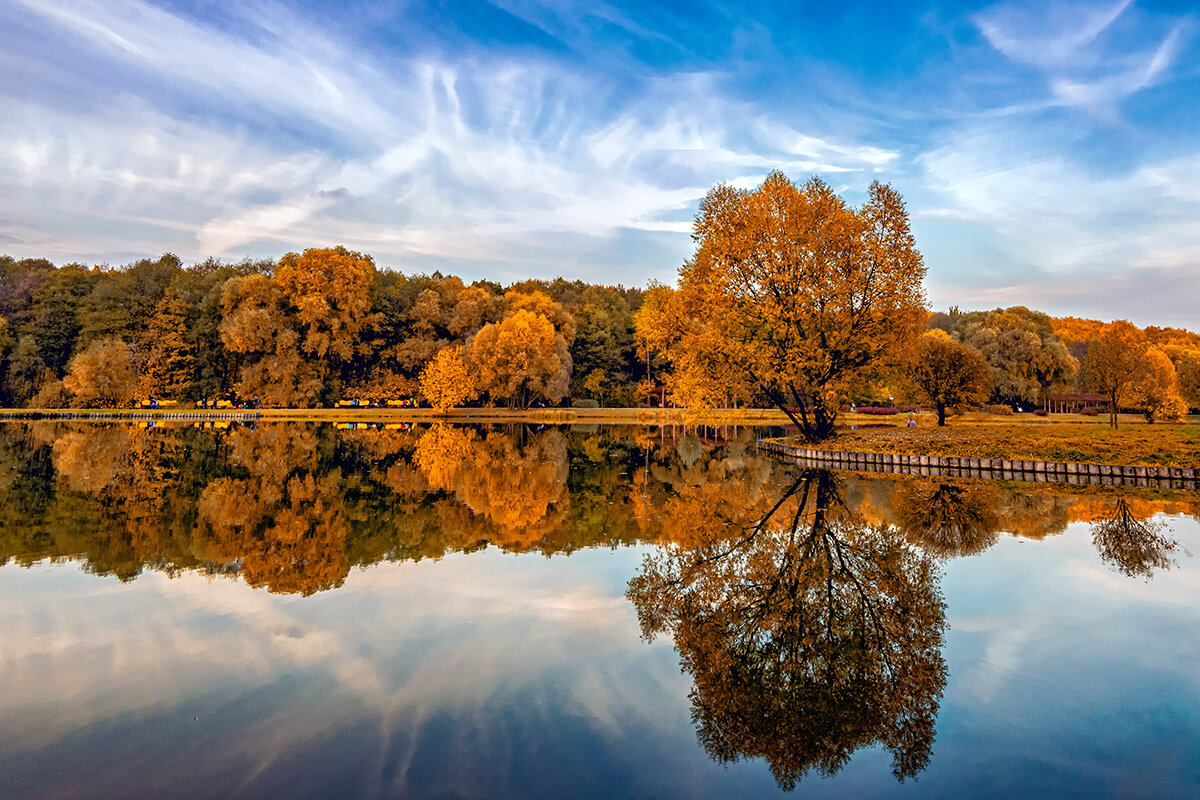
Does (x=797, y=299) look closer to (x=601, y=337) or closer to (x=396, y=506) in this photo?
(x=396, y=506)

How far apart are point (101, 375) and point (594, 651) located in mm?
72156

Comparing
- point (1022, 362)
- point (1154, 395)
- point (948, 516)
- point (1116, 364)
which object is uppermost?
point (1022, 362)

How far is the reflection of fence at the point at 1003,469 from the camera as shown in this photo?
→ 23.0 meters

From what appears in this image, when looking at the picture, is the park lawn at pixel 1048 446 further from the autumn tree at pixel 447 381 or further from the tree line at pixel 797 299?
the autumn tree at pixel 447 381

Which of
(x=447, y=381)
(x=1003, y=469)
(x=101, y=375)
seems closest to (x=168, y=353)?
(x=101, y=375)

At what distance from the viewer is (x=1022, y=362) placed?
7031 centimetres

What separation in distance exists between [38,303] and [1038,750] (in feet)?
303

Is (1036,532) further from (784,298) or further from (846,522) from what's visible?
(784,298)

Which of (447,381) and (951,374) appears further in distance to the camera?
(447,381)

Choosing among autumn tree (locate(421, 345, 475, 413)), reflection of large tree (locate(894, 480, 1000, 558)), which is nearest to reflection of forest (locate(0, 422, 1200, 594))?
reflection of large tree (locate(894, 480, 1000, 558))

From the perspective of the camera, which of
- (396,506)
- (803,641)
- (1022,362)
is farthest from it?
(1022,362)

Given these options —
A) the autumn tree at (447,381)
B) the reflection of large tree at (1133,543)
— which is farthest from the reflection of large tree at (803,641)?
the autumn tree at (447,381)

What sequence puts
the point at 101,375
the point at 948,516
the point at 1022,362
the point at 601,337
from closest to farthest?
the point at 948,516, the point at 101,375, the point at 1022,362, the point at 601,337

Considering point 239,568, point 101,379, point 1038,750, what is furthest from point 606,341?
point 1038,750
